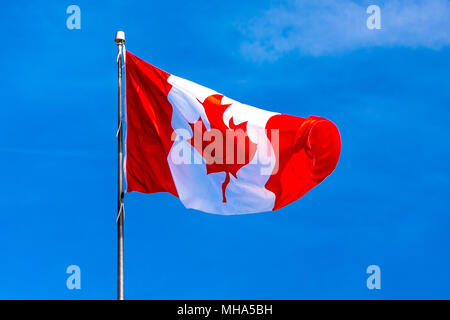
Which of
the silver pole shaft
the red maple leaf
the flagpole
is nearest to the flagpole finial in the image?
the flagpole

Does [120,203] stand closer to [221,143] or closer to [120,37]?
[221,143]

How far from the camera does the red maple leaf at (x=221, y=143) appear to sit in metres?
25.8

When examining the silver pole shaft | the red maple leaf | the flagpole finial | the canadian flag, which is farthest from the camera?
the red maple leaf

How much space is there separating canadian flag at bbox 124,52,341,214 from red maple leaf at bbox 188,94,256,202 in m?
0.03

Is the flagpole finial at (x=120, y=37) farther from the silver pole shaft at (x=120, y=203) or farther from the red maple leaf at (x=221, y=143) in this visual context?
the red maple leaf at (x=221, y=143)

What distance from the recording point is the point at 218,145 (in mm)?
25891

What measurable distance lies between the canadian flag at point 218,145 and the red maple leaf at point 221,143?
3cm

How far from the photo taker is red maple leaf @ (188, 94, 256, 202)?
2575cm

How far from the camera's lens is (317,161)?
85.5 ft

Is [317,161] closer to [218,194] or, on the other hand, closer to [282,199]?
[282,199]

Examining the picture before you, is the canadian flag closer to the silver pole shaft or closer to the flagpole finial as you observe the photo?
the flagpole finial

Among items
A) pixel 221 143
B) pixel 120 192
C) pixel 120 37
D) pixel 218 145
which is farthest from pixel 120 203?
pixel 120 37

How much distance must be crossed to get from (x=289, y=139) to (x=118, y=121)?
532 centimetres
